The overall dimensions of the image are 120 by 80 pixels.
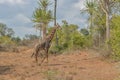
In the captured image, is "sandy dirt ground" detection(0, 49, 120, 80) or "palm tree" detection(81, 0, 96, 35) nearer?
"sandy dirt ground" detection(0, 49, 120, 80)

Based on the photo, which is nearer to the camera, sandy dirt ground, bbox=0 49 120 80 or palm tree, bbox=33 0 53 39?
sandy dirt ground, bbox=0 49 120 80

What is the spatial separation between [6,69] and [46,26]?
22321mm

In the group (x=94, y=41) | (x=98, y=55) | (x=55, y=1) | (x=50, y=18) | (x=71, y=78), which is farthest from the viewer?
(x=94, y=41)

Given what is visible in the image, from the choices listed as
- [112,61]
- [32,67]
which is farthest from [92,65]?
[32,67]

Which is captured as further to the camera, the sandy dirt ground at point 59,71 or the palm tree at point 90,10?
the palm tree at point 90,10

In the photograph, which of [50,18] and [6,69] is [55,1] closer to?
[50,18]

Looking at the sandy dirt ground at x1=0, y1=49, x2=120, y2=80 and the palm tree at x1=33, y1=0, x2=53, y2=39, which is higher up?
the palm tree at x1=33, y1=0, x2=53, y2=39

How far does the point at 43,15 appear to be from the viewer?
1619 inches

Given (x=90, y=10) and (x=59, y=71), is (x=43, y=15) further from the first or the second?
(x=59, y=71)

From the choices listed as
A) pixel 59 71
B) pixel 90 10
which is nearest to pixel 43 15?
pixel 90 10

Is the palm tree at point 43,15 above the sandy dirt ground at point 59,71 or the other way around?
above

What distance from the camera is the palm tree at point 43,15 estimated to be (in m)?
41.3

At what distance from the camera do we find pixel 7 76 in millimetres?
18312

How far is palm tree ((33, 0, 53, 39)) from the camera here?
41.3 meters
